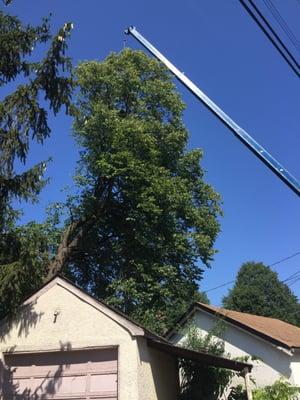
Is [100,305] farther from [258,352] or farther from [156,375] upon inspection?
[258,352]

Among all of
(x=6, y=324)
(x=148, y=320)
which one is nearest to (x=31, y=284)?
(x=6, y=324)

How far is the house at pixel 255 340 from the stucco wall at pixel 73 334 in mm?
8294

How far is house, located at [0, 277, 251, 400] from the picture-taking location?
13727 mm

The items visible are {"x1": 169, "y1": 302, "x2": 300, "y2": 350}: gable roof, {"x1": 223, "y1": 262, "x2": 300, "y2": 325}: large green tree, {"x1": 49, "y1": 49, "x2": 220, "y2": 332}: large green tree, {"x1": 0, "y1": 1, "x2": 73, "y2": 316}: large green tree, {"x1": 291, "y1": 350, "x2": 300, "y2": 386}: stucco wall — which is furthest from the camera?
{"x1": 223, "y1": 262, "x2": 300, "y2": 325}: large green tree

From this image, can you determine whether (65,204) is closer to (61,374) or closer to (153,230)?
(153,230)

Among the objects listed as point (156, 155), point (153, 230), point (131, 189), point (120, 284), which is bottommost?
point (120, 284)

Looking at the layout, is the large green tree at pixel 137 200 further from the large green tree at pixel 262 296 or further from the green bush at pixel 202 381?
the large green tree at pixel 262 296

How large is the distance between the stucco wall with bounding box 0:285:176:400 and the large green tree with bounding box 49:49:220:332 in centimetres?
956

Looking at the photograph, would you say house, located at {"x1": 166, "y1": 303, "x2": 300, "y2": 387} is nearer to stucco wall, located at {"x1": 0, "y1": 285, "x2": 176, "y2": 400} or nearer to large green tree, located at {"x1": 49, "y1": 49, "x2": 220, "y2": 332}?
large green tree, located at {"x1": 49, "y1": 49, "x2": 220, "y2": 332}

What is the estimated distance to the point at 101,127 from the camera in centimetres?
2727

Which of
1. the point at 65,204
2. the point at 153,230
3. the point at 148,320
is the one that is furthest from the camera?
the point at 65,204

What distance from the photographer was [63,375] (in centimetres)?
1430

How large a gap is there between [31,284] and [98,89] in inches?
656

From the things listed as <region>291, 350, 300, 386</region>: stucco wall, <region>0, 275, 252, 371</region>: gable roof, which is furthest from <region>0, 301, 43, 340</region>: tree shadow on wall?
<region>291, 350, 300, 386</region>: stucco wall
